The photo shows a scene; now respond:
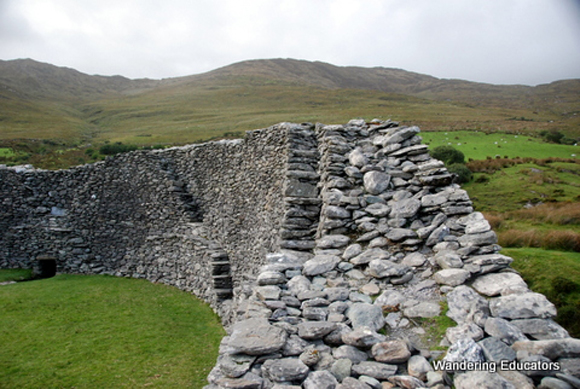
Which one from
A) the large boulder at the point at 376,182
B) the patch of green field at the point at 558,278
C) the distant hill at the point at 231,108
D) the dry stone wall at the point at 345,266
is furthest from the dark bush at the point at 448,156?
the distant hill at the point at 231,108

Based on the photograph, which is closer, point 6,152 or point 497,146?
point 497,146

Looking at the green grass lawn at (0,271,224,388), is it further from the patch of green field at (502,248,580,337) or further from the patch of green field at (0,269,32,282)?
the patch of green field at (502,248,580,337)

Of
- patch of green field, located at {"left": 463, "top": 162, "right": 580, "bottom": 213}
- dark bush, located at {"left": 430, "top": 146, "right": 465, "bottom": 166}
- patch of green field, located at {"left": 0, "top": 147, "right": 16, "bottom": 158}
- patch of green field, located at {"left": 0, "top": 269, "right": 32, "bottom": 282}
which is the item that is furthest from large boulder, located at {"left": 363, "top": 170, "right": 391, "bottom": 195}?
patch of green field, located at {"left": 0, "top": 147, "right": 16, "bottom": 158}

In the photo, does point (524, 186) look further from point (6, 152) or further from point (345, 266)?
point (6, 152)

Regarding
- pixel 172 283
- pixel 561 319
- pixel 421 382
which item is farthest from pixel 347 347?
pixel 172 283

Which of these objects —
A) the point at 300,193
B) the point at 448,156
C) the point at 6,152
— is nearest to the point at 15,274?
the point at 300,193

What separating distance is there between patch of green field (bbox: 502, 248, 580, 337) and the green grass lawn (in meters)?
8.01

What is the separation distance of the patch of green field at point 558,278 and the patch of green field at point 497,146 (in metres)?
19.7

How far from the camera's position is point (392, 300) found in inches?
216

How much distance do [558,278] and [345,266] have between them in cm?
563

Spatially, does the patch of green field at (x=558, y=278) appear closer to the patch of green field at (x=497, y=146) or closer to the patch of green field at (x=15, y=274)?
the patch of green field at (x=497, y=146)

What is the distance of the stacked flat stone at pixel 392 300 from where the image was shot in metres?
4.00

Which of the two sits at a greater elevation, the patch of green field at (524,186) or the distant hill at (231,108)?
the distant hill at (231,108)

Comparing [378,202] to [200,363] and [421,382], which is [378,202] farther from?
[200,363]
